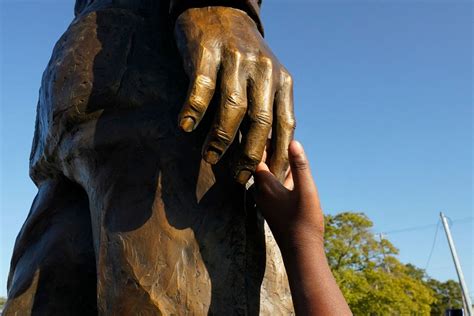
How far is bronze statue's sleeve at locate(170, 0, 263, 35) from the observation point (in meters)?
1.33

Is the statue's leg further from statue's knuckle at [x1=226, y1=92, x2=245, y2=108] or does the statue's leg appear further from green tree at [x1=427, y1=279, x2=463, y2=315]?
green tree at [x1=427, y1=279, x2=463, y2=315]

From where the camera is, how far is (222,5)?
1.33 meters

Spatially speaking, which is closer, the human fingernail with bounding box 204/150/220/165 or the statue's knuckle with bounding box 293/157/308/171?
the human fingernail with bounding box 204/150/220/165

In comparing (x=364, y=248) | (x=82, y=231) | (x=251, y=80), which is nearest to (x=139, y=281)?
(x=82, y=231)

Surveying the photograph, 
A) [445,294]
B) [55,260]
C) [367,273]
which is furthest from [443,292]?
[55,260]

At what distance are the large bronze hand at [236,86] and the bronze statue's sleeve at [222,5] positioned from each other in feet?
0.06

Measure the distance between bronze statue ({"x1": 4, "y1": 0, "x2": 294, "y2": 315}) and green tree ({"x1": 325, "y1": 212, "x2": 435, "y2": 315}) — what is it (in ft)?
63.8

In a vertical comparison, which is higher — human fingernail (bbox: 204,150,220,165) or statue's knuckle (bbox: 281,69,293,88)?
statue's knuckle (bbox: 281,69,293,88)

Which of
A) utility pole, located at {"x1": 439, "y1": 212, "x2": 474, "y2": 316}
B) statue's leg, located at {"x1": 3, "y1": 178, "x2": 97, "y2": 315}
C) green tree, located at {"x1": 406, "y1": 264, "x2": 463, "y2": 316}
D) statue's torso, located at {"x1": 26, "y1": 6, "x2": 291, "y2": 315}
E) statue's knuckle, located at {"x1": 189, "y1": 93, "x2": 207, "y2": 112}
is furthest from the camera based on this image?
green tree, located at {"x1": 406, "y1": 264, "x2": 463, "y2": 316}

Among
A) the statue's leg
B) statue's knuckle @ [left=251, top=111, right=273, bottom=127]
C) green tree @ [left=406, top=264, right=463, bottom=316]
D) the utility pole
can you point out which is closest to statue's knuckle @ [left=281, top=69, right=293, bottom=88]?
statue's knuckle @ [left=251, top=111, right=273, bottom=127]

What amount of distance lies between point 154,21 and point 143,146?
1.45ft

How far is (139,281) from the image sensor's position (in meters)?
1.22

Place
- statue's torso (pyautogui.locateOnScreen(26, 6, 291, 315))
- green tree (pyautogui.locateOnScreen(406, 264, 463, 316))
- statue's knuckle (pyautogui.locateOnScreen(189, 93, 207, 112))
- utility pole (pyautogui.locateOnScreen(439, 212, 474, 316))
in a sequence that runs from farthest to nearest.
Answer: green tree (pyautogui.locateOnScreen(406, 264, 463, 316)), utility pole (pyautogui.locateOnScreen(439, 212, 474, 316)), statue's torso (pyautogui.locateOnScreen(26, 6, 291, 315)), statue's knuckle (pyautogui.locateOnScreen(189, 93, 207, 112))

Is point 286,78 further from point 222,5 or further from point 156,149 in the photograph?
point 156,149
